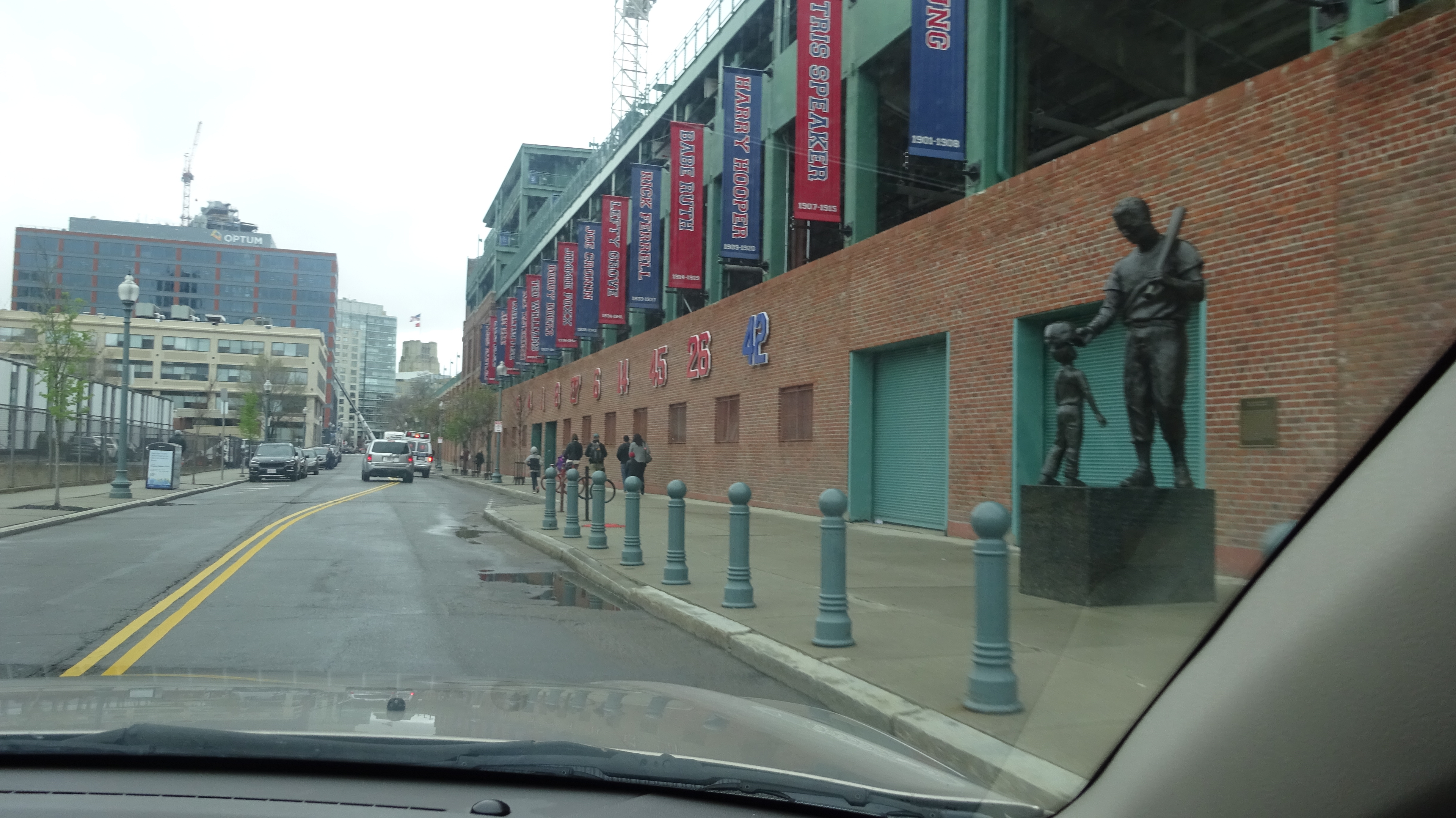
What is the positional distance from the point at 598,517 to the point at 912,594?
234 inches

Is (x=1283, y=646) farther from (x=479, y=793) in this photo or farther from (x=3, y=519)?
(x=3, y=519)

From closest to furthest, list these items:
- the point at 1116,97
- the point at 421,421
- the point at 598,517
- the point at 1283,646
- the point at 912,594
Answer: the point at 1283,646 < the point at 912,594 < the point at 598,517 < the point at 1116,97 < the point at 421,421

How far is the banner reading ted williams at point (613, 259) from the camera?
1249 inches

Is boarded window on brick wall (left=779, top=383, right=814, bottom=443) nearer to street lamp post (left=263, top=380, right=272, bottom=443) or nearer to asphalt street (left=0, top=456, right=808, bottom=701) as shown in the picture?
asphalt street (left=0, top=456, right=808, bottom=701)

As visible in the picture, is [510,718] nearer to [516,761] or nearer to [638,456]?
[516,761]

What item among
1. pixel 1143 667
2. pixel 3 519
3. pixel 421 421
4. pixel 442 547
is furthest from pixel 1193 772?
pixel 421 421

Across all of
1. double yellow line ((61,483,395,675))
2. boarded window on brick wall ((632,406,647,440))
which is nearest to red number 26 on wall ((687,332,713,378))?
boarded window on brick wall ((632,406,647,440))

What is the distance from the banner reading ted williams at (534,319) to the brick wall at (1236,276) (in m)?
23.3

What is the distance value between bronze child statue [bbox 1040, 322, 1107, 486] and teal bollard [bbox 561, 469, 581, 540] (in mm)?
7869

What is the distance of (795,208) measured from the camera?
18344 mm

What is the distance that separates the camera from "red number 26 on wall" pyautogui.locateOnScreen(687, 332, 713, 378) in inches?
972

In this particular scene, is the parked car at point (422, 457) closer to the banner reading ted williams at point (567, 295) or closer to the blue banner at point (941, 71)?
the banner reading ted williams at point (567, 295)

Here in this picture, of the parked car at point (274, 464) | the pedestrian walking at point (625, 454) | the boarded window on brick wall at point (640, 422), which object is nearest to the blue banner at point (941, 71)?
the pedestrian walking at point (625, 454)

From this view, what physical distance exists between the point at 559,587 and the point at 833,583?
4.43 metres
